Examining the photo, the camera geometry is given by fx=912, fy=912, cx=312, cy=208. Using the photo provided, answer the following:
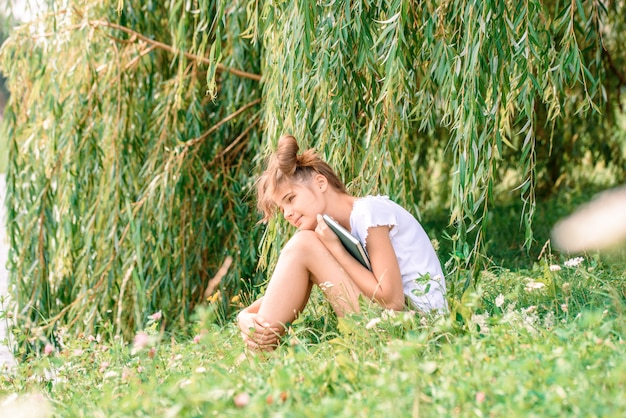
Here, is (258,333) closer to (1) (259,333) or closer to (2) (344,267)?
(1) (259,333)

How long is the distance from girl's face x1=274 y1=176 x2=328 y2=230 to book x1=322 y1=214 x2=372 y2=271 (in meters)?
0.11

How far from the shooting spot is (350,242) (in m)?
2.84

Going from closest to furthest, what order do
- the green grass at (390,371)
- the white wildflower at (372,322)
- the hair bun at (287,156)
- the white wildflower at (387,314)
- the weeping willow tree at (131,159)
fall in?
the green grass at (390,371)
the white wildflower at (372,322)
the white wildflower at (387,314)
the hair bun at (287,156)
the weeping willow tree at (131,159)

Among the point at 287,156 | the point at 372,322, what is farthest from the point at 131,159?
the point at 372,322

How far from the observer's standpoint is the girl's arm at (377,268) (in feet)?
9.29

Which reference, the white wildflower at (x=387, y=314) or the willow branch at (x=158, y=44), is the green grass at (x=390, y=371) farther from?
the willow branch at (x=158, y=44)

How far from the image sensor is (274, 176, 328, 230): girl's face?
121 inches

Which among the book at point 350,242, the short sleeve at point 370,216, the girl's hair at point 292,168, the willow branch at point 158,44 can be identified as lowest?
the book at point 350,242

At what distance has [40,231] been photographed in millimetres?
4398

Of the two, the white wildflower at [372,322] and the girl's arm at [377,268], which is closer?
the white wildflower at [372,322]

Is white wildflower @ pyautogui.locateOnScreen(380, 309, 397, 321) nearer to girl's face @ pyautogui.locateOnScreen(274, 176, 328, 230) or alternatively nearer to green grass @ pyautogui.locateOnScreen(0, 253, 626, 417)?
green grass @ pyautogui.locateOnScreen(0, 253, 626, 417)

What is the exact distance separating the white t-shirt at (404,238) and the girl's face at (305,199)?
0.47 feet

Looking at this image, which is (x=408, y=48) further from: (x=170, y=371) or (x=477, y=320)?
(x=170, y=371)

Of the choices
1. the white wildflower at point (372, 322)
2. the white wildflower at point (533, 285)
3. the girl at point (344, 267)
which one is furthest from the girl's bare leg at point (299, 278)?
the white wildflower at point (533, 285)
